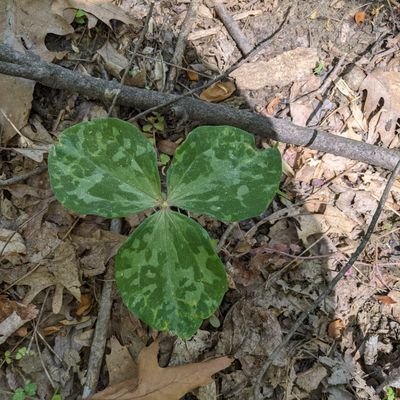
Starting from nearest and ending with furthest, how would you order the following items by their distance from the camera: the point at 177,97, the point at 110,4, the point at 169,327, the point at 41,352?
the point at 169,327, the point at 41,352, the point at 177,97, the point at 110,4

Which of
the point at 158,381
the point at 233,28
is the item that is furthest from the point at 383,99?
the point at 158,381

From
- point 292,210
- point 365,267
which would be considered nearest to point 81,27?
point 292,210

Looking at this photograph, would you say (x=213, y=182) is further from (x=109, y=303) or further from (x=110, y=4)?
(x=110, y=4)

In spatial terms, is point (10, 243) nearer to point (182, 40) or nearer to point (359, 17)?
point (182, 40)

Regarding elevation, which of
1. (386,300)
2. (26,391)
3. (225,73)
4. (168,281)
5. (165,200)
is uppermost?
(225,73)

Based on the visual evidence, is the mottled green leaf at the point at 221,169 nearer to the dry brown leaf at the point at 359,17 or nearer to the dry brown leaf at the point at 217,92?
the dry brown leaf at the point at 217,92

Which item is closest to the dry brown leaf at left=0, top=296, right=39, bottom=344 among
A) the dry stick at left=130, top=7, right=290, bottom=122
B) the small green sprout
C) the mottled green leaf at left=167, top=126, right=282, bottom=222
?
the mottled green leaf at left=167, top=126, right=282, bottom=222
